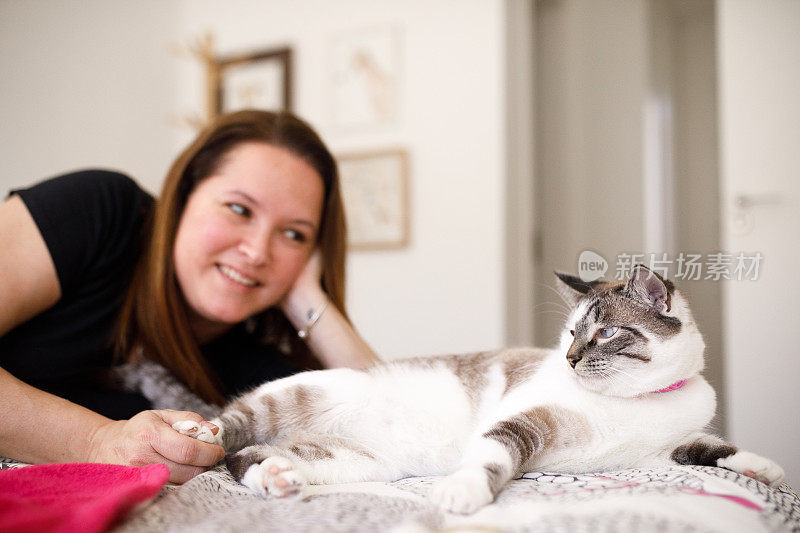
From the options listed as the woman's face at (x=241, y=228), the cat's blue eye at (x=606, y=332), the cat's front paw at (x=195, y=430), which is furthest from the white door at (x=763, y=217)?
the cat's front paw at (x=195, y=430)

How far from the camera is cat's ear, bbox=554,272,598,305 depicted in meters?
1.08

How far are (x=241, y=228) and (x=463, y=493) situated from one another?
893mm

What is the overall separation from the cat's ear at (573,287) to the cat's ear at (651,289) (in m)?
0.11

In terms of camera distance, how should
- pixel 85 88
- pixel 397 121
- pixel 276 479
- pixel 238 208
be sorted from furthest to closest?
pixel 397 121 < pixel 85 88 < pixel 238 208 < pixel 276 479

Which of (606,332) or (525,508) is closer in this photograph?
(525,508)

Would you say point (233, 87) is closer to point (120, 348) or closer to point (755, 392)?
point (120, 348)

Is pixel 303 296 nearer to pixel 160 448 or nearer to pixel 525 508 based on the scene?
pixel 160 448

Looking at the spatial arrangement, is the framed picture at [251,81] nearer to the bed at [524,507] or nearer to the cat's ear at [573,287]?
the cat's ear at [573,287]

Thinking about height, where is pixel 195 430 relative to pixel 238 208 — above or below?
below

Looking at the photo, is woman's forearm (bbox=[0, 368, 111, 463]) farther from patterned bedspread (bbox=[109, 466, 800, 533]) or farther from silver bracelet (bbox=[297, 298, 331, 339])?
silver bracelet (bbox=[297, 298, 331, 339])

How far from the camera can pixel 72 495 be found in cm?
66

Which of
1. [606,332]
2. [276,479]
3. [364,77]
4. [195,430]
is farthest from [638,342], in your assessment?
[364,77]

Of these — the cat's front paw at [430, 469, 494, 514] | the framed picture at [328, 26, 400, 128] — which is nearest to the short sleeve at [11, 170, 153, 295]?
the cat's front paw at [430, 469, 494, 514]

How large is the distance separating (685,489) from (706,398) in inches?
11.0
